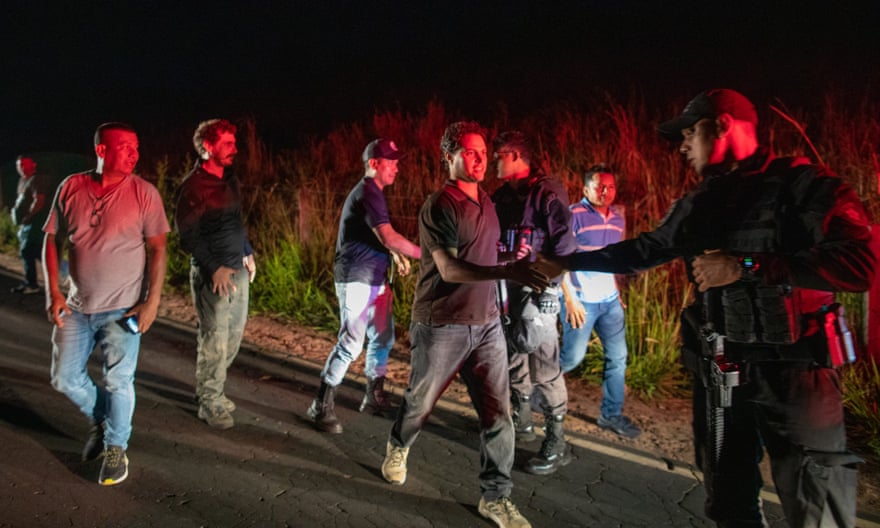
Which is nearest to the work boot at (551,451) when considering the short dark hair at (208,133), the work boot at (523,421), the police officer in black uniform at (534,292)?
the police officer in black uniform at (534,292)

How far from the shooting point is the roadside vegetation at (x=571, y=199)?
602cm

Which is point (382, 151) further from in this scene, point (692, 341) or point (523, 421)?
point (692, 341)

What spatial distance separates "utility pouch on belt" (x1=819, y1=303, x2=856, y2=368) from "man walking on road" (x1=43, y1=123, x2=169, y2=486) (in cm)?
337

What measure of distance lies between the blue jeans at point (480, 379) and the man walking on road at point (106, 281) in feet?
5.22

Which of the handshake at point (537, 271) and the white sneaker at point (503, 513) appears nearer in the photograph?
the handshake at point (537, 271)

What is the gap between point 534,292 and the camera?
179 inches

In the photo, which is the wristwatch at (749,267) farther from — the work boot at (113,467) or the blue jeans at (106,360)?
the work boot at (113,467)

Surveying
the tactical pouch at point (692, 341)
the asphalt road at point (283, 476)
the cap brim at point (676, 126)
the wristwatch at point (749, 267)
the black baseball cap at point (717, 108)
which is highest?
the black baseball cap at point (717, 108)

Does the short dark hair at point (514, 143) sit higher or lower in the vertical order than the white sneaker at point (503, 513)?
higher

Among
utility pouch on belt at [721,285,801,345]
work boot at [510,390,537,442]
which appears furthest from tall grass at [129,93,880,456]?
utility pouch on belt at [721,285,801,345]

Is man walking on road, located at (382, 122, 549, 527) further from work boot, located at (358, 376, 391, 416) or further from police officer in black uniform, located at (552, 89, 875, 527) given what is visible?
work boot, located at (358, 376, 391, 416)

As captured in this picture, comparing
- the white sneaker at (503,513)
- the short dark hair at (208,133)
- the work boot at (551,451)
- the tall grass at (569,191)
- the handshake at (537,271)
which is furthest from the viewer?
the tall grass at (569,191)

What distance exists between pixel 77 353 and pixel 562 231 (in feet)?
9.39

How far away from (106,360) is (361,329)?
1.64 metres
